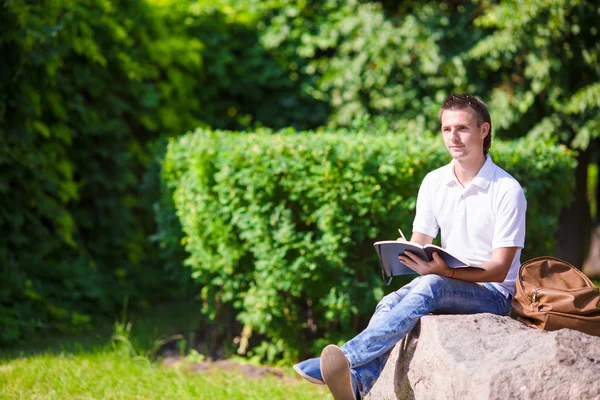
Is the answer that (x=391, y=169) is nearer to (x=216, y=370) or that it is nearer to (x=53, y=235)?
(x=216, y=370)

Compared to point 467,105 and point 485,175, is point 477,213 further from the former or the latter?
point 467,105

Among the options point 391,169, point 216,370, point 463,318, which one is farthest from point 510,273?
point 216,370

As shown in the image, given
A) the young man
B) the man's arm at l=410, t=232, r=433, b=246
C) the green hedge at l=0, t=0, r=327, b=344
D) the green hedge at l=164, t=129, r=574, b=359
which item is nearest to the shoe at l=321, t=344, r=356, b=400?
the young man

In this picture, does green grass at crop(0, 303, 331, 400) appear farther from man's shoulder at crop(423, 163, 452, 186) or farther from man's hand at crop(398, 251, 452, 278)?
man's shoulder at crop(423, 163, 452, 186)

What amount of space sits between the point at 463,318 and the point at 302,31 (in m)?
6.25

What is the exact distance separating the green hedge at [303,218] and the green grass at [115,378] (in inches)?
20.1

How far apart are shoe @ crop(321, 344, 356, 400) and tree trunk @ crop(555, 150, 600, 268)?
584 centimetres

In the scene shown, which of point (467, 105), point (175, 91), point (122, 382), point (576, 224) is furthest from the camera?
point (576, 224)

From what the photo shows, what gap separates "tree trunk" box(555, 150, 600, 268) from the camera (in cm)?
861

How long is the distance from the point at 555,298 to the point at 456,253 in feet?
1.78

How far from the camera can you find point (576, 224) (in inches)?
346

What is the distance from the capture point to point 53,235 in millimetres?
6816

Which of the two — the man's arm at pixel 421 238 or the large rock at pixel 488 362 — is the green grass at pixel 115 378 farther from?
the man's arm at pixel 421 238

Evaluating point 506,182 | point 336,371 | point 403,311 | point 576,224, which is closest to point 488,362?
point 403,311
